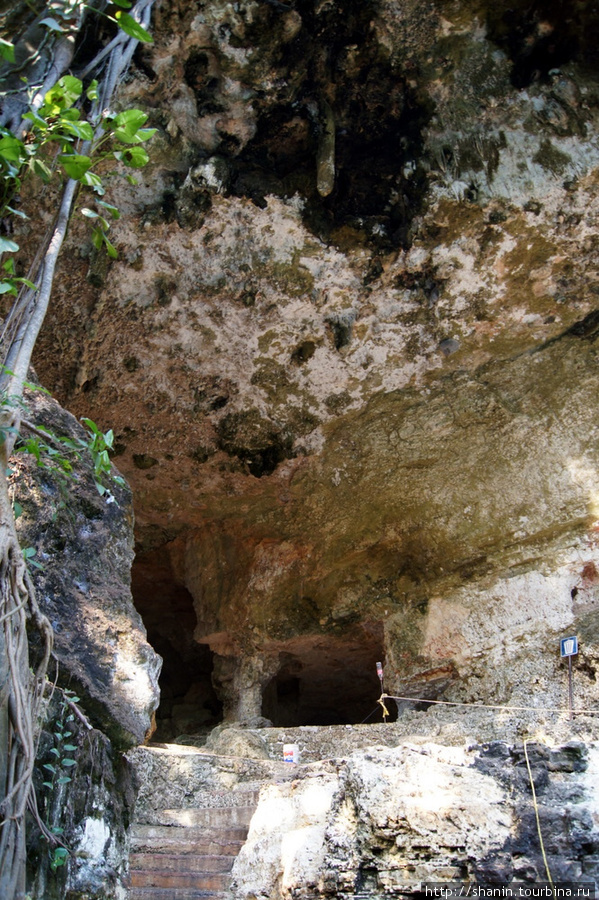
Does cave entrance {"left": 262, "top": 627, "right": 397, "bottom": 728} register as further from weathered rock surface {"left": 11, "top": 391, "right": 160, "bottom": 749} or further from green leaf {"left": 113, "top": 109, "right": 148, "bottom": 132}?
green leaf {"left": 113, "top": 109, "right": 148, "bottom": 132}

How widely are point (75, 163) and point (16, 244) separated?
0.39 meters

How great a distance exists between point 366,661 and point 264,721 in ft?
5.38

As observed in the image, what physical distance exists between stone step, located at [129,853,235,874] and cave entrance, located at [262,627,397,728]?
12.7 ft

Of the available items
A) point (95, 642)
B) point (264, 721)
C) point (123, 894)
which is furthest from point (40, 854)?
point (264, 721)

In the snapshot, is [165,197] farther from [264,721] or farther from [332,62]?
[264,721]

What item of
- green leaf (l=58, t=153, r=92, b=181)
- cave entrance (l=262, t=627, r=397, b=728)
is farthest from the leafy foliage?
cave entrance (l=262, t=627, r=397, b=728)

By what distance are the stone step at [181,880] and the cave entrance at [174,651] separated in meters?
5.33

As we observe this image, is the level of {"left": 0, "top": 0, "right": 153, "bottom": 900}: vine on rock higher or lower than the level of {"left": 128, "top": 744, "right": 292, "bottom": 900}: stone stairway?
higher

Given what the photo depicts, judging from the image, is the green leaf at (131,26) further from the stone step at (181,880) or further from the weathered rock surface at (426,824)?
the stone step at (181,880)

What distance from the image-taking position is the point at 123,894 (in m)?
2.31

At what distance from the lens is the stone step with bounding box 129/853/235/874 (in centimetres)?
403

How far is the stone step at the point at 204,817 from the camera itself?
4.64 m

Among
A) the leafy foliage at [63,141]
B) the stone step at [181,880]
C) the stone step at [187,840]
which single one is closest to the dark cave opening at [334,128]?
the leafy foliage at [63,141]

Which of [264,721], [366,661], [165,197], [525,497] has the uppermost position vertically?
[165,197]
